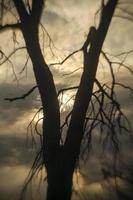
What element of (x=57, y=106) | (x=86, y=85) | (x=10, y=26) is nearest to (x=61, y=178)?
(x=57, y=106)

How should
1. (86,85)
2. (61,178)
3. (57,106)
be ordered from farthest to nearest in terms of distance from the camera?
(57,106), (86,85), (61,178)

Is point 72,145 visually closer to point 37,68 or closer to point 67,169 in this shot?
point 67,169

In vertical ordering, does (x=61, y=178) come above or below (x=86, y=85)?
below

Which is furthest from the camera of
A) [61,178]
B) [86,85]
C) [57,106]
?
[57,106]

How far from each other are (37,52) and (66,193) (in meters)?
1.86

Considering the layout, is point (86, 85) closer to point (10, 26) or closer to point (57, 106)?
point (57, 106)

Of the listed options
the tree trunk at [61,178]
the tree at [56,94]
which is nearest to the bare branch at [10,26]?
the tree at [56,94]

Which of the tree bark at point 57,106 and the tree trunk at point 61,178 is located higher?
the tree bark at point 57,106

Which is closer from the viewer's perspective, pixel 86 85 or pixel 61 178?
pixel 61 178

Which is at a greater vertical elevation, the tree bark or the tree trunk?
the tree bark

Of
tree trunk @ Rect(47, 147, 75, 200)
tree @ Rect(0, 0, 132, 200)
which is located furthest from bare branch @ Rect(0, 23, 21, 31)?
tree trunk @ Rect(47, 147, 75, 200)

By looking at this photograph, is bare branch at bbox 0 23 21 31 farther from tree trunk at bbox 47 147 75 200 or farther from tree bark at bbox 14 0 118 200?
tree trunk at bbox 47 147 75 200

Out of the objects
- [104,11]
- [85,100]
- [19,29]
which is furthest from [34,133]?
[104,11]

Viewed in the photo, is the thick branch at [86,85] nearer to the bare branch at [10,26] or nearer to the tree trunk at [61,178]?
the tree trunk at [61,178]
